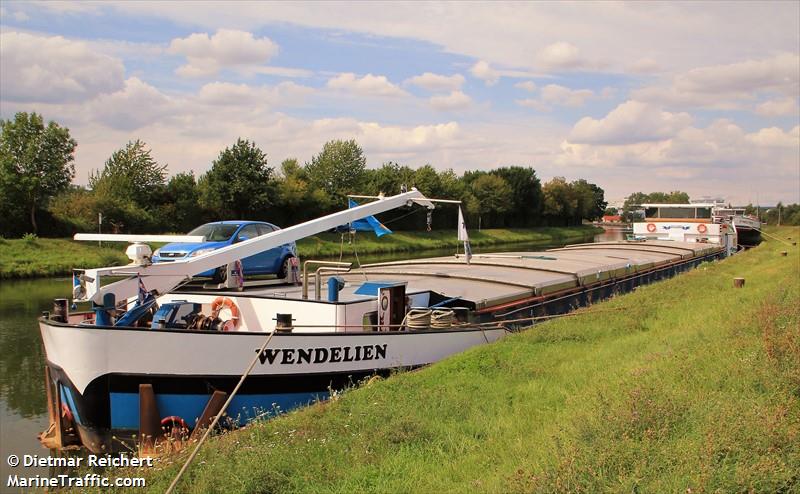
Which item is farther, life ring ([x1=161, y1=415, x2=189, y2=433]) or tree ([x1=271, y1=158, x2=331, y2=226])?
tree ([x1=271, y1=158, x2=331, y2=226])

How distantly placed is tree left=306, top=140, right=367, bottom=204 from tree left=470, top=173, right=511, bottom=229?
15.0m

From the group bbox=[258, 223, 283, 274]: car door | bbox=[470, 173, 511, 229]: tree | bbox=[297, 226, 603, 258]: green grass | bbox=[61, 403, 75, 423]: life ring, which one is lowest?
bbox=[61, 403, 75, 423]: life ring

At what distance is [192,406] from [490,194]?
68.3 metres

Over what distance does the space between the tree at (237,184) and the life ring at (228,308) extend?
121 feet

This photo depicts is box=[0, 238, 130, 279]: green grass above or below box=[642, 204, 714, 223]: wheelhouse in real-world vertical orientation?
below

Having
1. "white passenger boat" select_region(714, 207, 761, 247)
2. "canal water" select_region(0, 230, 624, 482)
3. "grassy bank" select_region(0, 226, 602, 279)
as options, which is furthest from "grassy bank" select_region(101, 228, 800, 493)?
"white passenger boat" select_region(714, 207, 761, 247)

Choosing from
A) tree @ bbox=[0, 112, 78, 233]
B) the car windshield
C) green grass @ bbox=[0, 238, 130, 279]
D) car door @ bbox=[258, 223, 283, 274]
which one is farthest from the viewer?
tree @ bbox=[0, 112, 78, 233]

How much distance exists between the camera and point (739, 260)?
90.8 ft

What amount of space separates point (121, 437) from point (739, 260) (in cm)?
2614

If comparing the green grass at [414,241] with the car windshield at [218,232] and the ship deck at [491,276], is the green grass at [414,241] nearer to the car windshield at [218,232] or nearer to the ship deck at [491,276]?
the ship deck at [491,276]

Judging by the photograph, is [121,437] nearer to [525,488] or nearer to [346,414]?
[346,414]

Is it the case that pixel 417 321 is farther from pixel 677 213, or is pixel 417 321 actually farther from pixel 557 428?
pixel 677 213

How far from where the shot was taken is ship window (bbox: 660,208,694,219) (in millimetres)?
38406

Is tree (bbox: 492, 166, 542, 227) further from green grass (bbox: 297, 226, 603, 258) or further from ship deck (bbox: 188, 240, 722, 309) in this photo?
ship deck (bbox: 188, 240, 722, 309)
